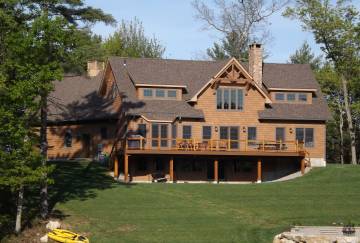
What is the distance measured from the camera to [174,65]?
55.5 m

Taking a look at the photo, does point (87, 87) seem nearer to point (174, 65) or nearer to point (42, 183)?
point (174, 65)

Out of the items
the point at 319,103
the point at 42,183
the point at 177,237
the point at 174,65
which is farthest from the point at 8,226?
the point at 319,103

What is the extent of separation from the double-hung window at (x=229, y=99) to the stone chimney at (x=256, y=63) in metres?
2.30

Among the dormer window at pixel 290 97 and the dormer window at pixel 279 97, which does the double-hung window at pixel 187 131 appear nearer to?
the dormer window at pixel 279 97

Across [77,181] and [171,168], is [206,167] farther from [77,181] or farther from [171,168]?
[77,181]

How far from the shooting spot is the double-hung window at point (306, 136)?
53406mm

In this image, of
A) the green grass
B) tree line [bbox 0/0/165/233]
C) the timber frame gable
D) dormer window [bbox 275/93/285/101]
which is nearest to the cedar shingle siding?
the timber frame gable

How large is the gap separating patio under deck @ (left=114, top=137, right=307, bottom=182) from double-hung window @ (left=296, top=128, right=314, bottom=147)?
1058 millimetres

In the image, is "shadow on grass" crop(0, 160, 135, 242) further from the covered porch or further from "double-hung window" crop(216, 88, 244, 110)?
"double-hung window" crop(216, 88, 244, 110)

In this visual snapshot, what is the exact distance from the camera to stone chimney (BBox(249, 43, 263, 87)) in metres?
54.6

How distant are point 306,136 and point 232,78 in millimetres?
6431

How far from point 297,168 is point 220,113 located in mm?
6297

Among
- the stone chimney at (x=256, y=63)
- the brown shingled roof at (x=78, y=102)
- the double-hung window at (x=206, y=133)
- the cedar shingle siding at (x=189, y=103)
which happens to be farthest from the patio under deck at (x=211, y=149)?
the stone chimney at (x=256, y=63)

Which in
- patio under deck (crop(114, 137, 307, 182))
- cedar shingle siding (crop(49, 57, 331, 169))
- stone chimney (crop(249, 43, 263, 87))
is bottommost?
patio under deck (crop(114, 137, 307, 182))
